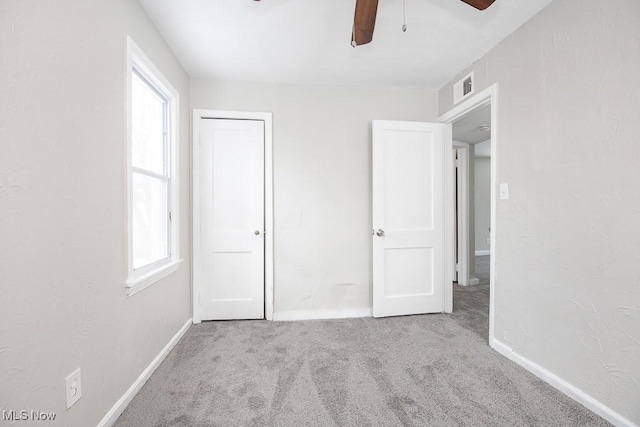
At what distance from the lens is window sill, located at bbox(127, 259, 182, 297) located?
160 cm

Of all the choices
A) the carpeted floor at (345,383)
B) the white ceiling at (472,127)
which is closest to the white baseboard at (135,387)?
the carpeted floor at (345,383)

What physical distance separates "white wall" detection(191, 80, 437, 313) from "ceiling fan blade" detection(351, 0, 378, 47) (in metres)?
1.25

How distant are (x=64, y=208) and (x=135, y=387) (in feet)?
3.86

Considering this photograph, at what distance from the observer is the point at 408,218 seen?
287 cm

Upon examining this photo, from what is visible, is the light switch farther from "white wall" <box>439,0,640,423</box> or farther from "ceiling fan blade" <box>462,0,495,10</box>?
"ceiling fan blade" <box>462,0,495,10</box>

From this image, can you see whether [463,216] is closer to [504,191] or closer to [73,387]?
[504,191]

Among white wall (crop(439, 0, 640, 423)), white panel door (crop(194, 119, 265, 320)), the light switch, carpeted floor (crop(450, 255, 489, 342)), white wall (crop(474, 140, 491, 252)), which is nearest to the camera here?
white wall (crop(439, 0, 640, 423))


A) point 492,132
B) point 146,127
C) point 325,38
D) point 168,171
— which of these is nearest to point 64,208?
point 146,127

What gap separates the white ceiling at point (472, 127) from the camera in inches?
125

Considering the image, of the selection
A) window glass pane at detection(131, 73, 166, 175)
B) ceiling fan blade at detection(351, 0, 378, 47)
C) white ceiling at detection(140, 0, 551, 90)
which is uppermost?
white ceiling at detection(140, 0, 551, 90)

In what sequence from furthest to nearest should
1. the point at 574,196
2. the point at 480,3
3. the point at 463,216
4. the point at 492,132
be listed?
the point at 463,216 → the point at 492,132 → the point at 574,196 → the point at 480,3

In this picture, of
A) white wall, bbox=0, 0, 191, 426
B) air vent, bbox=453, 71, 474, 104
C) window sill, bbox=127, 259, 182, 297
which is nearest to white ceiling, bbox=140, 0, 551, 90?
air vent, bbox=453, 71, 474, 104

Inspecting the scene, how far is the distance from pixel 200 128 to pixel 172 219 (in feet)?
3.15

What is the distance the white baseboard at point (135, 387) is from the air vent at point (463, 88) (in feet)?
10.7
